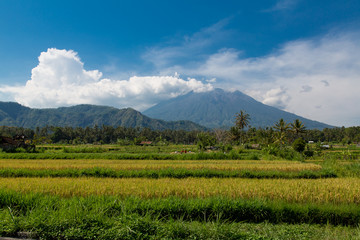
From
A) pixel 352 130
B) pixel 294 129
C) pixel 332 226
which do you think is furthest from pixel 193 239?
pixel 352 130

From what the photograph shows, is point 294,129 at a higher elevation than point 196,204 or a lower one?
higher

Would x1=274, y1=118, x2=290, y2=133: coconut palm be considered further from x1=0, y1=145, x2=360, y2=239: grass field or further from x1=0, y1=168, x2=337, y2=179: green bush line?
x1=0, y1=145, x2=360, y2=239: grass field

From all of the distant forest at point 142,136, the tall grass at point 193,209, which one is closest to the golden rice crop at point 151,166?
the tall grass at point 193,209

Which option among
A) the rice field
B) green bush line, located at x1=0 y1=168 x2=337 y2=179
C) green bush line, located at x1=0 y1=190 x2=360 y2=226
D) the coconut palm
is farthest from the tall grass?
the coconut palm

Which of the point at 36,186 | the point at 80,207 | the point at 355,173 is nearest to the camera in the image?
the point at 80,207

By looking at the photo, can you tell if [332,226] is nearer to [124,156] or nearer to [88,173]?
[88,173]

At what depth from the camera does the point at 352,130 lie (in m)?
94.8

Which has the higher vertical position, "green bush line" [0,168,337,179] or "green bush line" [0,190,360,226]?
"green bush line" [0,190,360,226]

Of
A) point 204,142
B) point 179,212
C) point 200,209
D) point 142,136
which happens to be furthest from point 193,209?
point 142,136

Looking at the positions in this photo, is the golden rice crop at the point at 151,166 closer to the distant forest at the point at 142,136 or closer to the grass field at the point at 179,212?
the grass field at the point at 179,212

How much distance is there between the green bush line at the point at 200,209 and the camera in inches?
256

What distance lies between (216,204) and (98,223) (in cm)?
382

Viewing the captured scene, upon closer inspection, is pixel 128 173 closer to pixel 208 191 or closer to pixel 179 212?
pixel 208 191

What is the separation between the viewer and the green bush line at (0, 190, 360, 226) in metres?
6.50
